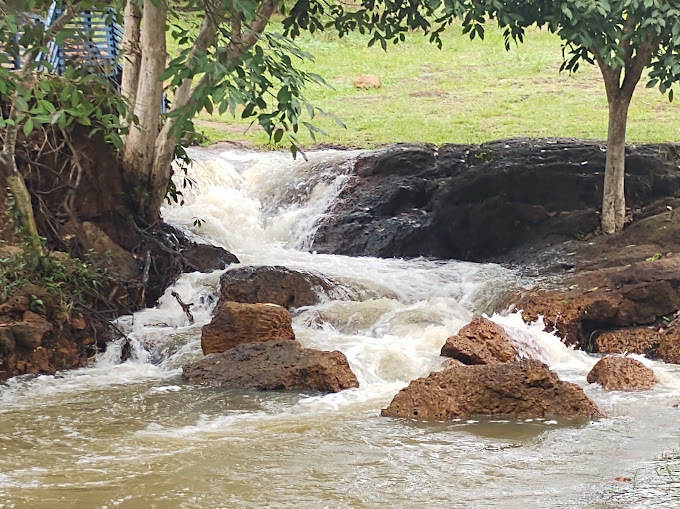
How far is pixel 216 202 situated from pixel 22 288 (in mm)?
6736

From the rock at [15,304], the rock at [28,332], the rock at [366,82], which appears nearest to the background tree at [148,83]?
the rock at [15,304]

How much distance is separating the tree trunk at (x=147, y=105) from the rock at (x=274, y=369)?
3.30 metres

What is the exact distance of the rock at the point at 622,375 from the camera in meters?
7.63

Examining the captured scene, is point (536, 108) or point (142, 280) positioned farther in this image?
point (536, 108)

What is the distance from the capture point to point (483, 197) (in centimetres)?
1389

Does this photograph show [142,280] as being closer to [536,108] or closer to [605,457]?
[605,457]

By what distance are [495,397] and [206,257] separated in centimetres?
611

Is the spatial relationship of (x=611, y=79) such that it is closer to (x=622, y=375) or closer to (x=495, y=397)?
(x=622, y=375)

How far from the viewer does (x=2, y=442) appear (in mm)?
6203

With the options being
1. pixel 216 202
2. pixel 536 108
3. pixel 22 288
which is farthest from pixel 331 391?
pixel 536 108

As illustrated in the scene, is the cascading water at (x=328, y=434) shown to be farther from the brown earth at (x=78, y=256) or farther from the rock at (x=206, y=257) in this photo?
the rock at (x=206, y=257)

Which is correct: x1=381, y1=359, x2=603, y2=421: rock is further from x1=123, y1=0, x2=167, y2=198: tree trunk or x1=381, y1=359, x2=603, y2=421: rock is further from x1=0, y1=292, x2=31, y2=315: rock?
x1=123, y1=0, x2=167, y2=198: tree trunk

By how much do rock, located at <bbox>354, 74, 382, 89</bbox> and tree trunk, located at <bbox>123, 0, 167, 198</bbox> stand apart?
1523cm

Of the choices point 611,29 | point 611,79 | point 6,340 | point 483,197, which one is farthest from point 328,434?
point 483,197
